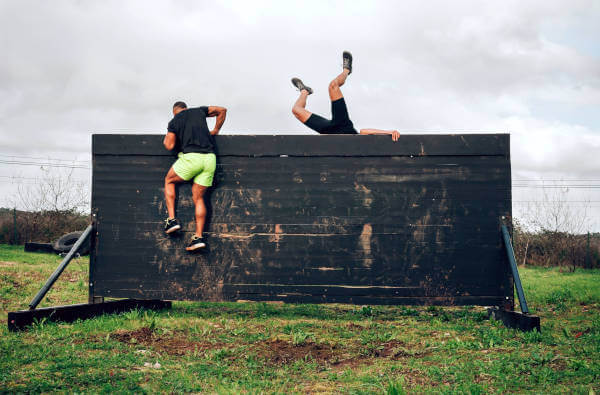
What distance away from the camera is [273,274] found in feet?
18.7

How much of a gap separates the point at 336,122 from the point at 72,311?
3871 millimetres

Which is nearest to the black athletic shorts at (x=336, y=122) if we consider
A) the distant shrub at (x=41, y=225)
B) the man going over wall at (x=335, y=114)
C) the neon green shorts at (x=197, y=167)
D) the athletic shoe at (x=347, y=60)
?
the man going over wall at (x=335, y=114)

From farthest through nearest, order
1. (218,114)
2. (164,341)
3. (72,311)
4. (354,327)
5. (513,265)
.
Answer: (218,114) < (72,311) < (354,327) < (513,265) < (164,341)

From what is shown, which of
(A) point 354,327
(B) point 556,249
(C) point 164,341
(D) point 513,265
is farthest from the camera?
(B) point 556,249

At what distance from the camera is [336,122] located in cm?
626

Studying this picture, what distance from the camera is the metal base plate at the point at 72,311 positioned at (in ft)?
16.6

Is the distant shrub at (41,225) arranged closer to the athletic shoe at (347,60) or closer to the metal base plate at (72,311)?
the metal base plate at (72,311)

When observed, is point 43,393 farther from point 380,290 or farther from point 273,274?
point 380,290

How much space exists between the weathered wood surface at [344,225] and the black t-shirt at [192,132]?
22 cm

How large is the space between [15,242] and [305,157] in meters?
19.5

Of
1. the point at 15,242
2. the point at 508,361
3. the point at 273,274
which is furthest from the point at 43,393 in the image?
the point at 15,242

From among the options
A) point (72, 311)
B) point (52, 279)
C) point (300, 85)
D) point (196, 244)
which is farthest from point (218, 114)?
point (72, 311)

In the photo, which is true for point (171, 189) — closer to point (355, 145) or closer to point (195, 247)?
point (195, 247)

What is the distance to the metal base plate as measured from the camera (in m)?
5.05
